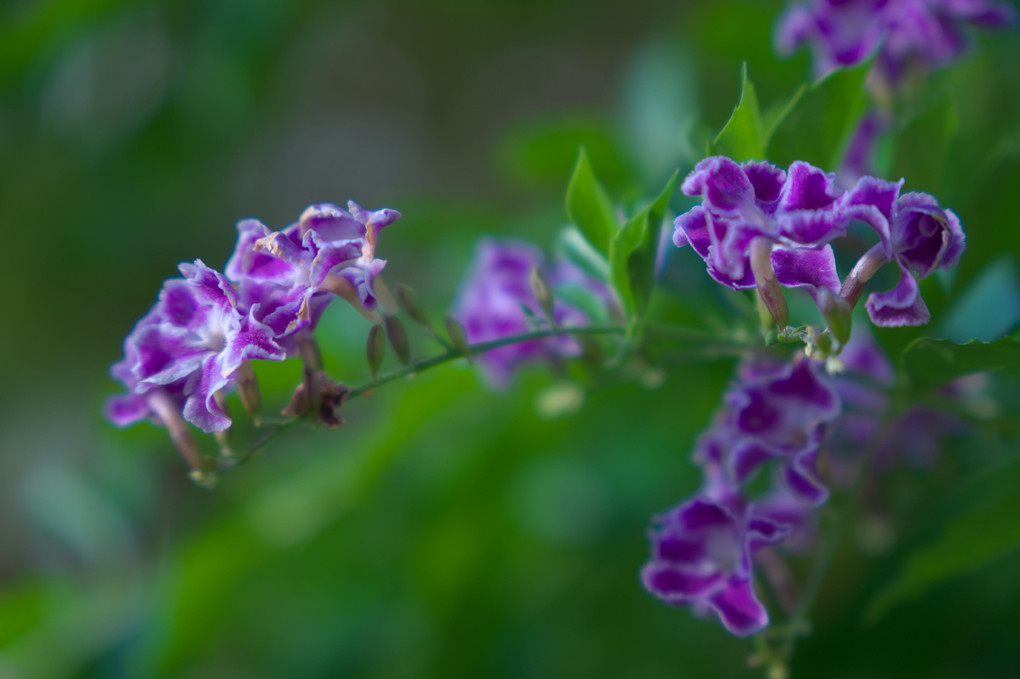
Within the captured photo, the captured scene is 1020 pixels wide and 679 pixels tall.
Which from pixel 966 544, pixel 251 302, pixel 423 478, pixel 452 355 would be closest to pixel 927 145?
pixel 966 544

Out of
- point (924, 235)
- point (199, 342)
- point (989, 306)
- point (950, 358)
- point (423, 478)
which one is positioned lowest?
point (423, 478)

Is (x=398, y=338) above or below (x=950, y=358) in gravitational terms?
above

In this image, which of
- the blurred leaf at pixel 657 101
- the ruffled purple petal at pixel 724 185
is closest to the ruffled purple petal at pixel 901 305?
the ruffled purple petal at pixel 724 185

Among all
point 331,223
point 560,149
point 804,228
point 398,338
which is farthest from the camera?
point 560,149

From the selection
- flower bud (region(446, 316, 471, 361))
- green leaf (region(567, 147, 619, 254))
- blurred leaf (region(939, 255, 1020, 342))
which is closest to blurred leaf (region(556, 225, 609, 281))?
green leaf (region(567, 147, 619, 254))

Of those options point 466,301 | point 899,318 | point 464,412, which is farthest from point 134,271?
point 899,318

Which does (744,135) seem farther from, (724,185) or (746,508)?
(746,508)

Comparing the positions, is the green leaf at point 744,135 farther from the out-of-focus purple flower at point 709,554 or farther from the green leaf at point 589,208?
the out-of-focus purple flower at point 709,554

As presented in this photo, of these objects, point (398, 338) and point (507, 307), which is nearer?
point (398, 338)
